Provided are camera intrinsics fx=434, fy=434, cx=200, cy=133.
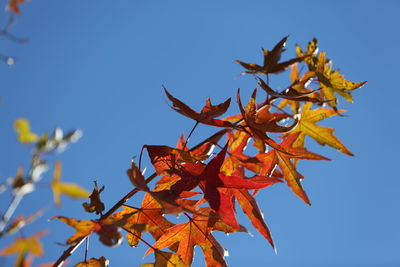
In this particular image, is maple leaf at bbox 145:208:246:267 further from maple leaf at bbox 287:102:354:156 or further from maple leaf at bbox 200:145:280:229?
maple leaf at bbox 287:102:354:156

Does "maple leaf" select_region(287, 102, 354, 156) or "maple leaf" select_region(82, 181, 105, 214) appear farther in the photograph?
"maple leaf" select_region(287, 102, 354, 156)

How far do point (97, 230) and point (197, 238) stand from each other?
0.31 metres

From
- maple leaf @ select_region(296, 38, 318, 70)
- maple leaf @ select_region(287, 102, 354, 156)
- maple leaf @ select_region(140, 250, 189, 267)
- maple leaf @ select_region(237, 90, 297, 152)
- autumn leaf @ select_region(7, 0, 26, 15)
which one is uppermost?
autumn leaf @ select_region(7, 0, 26, 15)

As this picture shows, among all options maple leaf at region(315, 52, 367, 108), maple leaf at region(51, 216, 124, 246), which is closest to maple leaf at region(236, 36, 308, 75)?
maple leaf at region(315, 52, 367, 108)

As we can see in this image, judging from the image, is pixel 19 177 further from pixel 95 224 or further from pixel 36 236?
pixel 95 224

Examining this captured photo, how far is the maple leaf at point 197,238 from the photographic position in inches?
33.6

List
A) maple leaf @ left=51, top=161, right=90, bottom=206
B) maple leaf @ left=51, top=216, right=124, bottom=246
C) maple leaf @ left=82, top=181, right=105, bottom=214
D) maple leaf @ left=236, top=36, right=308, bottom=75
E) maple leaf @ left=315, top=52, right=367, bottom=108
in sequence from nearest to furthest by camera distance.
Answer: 1. maple leaf @ left=51, top=161, right=90, bottom=206
2. maple leaf @ left=51, top=216, right=124, bottom=246
3. maple leaf @ left=82, top=181, right=105, bottom=214
4. maple leaf @ left=236, top=36, right=308, bottom=75
5. maple leaf @ left=315, top=52, right=367, bottom=108

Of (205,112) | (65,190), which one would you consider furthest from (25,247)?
(205,112)

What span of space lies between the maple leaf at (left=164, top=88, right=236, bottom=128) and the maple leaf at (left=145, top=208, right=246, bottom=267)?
170 millimetres

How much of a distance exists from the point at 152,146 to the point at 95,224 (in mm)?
195

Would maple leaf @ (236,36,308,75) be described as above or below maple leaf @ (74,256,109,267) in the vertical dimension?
above

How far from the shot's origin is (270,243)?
30.7 inches

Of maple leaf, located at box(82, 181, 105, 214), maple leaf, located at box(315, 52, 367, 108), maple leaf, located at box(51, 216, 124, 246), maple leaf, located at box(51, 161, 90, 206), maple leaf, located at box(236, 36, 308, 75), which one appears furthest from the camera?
maple leaf, located at box(315, 52, 367, 108)

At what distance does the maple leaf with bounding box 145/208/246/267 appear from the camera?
33.6 inches
